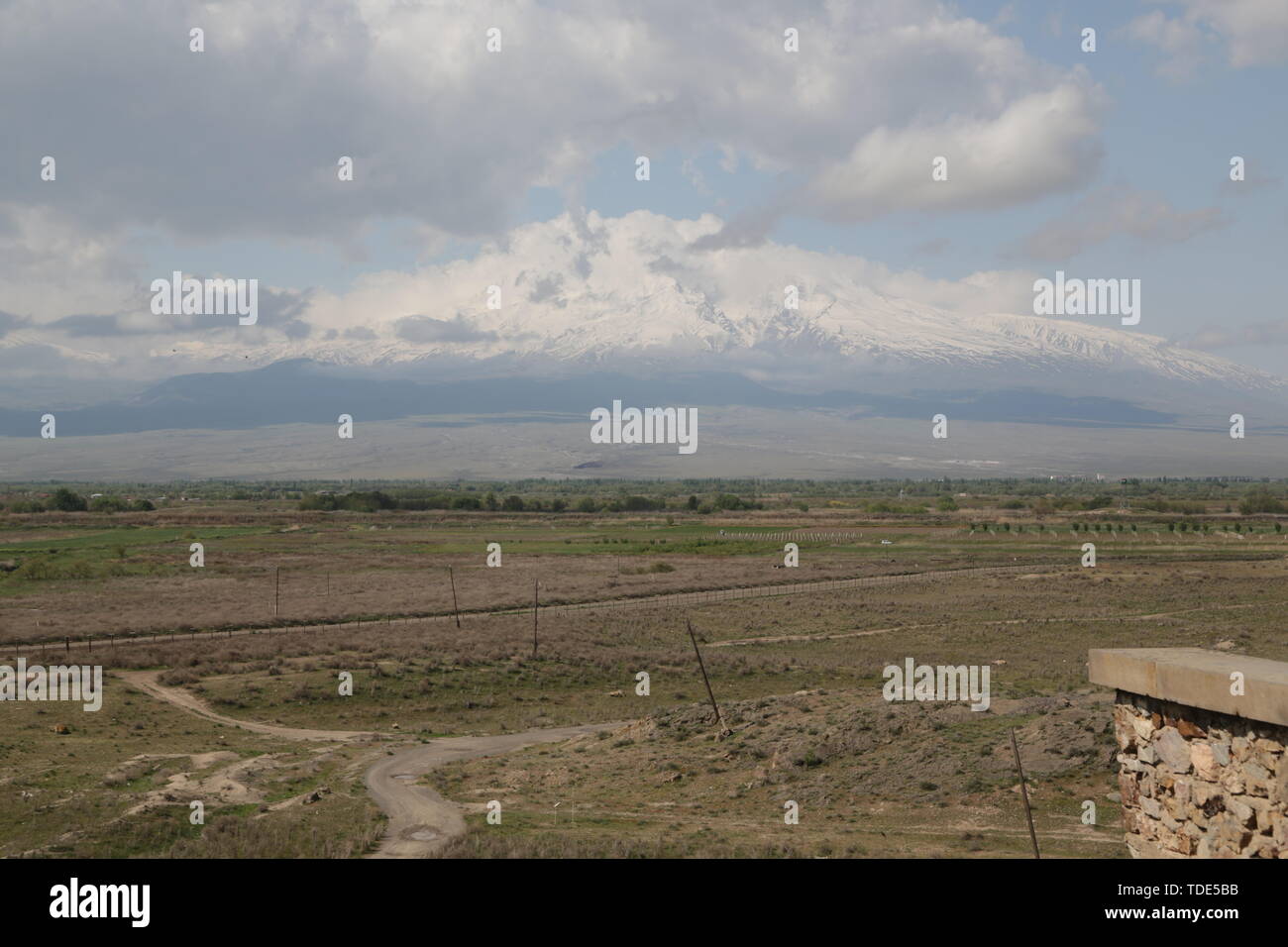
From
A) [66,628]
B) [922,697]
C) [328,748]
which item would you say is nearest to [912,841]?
[922,697]

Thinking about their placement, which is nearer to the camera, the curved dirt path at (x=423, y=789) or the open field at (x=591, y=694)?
the curved dirt path at (x=423, y=789)

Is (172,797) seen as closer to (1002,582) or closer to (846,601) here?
(846,601)

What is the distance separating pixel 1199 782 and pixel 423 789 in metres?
18.7

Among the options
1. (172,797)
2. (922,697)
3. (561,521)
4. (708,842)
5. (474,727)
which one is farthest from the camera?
(561,521)

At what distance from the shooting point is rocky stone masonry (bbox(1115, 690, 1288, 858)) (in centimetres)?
789

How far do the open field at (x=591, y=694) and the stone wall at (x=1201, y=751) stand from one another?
8.06 metres

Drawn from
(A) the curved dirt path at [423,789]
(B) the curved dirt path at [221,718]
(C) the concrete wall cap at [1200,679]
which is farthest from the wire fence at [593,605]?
(C) the concrete wall cap at [1200,679]

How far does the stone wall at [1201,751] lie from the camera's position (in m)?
7.85

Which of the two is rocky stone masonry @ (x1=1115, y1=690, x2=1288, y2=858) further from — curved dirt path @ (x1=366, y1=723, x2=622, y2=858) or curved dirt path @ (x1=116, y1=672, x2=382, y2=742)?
curved dirt path @ (x1=116, y1=672, x2=382, y2=742)

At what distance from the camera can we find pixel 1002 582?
235 feet

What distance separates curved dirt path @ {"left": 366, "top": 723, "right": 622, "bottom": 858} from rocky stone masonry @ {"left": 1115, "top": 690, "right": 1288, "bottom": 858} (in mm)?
11859

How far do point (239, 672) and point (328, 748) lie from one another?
1307 cm

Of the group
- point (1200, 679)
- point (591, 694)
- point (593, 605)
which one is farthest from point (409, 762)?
point (593, 605)

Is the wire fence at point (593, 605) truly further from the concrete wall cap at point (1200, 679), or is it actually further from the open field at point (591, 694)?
the concrete wall cap at point (1200, 679)
